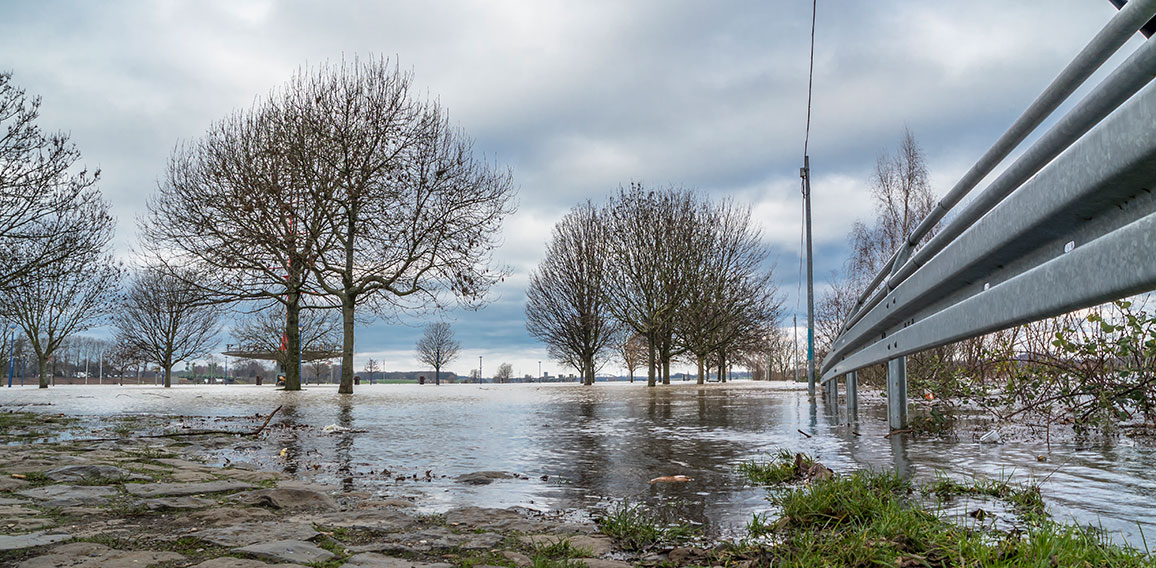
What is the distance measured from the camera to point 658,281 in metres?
33.7

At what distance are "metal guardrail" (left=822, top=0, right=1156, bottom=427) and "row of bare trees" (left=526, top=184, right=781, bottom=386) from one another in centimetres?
2975

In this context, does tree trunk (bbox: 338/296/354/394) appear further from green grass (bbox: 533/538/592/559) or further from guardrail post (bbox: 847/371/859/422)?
green grass (bbox: 533/538/592/559)

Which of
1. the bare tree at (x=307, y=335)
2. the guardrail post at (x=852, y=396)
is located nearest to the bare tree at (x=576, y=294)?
the bare tree at (x=307, y=335)

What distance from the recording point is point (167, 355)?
154 feet

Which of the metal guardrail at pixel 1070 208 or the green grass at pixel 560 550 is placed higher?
the metal guardrail at pixel 1070 208

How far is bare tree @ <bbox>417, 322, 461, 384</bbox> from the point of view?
7838cm

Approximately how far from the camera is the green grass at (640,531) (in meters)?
2.72

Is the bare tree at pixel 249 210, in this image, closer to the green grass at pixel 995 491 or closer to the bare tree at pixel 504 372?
the green grass at pixel 995 491

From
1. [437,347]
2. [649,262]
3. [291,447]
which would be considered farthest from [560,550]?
[437,347]

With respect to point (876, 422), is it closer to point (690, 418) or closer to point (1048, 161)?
point (690, 418)

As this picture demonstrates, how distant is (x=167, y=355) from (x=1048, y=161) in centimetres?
5384

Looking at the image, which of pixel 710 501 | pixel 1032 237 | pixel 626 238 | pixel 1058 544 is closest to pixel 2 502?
pixel 710 501

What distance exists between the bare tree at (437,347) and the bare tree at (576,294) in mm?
35500

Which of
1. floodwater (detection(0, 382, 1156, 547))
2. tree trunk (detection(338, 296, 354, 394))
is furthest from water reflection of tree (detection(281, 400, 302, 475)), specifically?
tree trunk (detection(338, 296, 354, 394))
